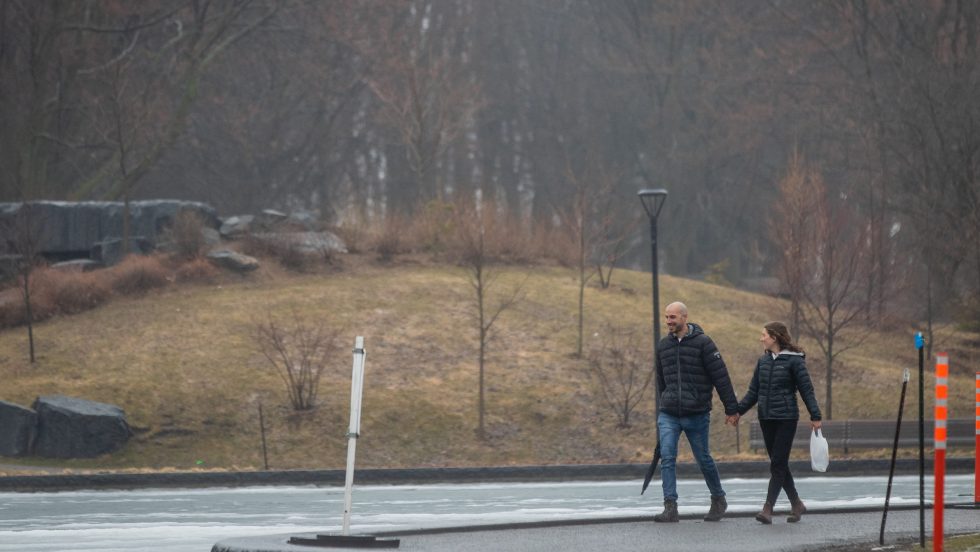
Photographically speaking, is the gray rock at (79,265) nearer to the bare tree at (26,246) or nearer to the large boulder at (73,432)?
the bare tree at (26,246)

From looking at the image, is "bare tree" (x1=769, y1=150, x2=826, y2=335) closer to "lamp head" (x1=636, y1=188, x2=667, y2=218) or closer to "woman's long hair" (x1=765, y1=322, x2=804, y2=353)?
"lamp head" (x1=636, y1=188, x2=667, y2=218)

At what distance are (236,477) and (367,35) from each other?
2989 cm

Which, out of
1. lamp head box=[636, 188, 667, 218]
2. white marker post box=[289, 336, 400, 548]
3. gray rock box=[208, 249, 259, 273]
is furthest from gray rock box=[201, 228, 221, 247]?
white marker post box=[289, 336, 400, 548]

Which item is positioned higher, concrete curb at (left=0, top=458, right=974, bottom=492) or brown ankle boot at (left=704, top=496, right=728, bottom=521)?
brown ankle boot at (left=704, top=496, right=728, bottom=521)

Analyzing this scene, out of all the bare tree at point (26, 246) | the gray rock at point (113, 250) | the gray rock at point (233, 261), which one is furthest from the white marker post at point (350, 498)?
the gray rock at point (113, 250)

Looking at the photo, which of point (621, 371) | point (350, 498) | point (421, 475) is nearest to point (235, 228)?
point (621, 371)

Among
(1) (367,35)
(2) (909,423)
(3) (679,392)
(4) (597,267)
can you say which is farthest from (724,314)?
(3) (679,392)

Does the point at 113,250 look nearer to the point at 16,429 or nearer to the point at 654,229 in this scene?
the point at 16,429

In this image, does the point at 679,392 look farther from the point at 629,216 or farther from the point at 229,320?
the point at 629,216

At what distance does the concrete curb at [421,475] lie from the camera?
2253cm

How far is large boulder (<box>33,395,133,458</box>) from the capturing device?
91.8 feet

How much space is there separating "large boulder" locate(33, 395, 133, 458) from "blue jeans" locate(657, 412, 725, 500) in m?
17.2

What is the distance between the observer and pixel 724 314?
4119 cm

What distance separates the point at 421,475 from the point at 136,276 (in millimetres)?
16307
